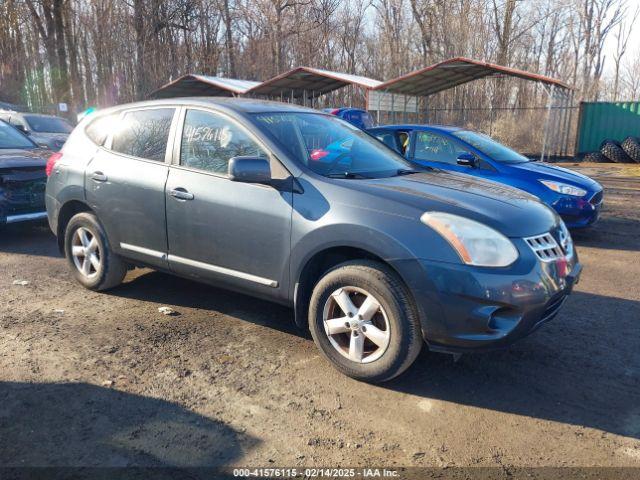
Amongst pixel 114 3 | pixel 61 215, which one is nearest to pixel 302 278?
pixel 61 215

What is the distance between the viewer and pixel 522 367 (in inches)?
136

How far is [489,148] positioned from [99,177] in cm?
522

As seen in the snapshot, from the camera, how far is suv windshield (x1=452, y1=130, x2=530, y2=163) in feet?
23.3

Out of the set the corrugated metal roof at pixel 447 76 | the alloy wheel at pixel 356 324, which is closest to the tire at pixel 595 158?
the corrugated metal roof at pixel 447 76

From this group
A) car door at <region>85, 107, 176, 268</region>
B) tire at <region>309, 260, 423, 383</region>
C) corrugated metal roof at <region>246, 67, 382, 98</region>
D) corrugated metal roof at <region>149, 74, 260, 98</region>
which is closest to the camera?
tire at <region>309, 260, 423, 383</region>

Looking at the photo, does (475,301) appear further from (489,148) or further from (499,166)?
(489,148)

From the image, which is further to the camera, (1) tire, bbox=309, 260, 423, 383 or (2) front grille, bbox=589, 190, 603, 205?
(2) front grille, bbox=589, 190, 603, 205

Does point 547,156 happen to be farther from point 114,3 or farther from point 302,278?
point 114,3

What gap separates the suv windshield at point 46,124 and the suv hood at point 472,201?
13.1 metres

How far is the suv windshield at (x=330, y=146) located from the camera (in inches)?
144

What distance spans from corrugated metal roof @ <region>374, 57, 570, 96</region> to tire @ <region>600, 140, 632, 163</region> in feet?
7.89


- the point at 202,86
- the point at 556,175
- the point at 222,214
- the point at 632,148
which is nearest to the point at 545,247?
the point at 222,214

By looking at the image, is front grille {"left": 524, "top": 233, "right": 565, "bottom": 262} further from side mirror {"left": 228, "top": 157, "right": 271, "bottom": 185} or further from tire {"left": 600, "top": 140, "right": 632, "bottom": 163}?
tire {"left": 600, "top": 140, "right": 632, "bottom": 163}

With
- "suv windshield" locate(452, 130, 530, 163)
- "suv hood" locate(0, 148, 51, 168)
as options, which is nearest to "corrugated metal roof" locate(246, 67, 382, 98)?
"suv windshield" locate(452, 130, 530, 163)
